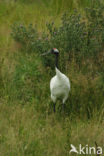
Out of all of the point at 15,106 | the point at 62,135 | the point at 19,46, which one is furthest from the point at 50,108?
the point at 19,46

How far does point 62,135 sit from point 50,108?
99cm

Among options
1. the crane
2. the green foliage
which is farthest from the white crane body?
the green foliage

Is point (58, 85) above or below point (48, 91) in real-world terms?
above

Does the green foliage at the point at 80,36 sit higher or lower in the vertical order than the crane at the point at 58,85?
higher

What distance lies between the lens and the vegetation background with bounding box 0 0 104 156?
3146 mm

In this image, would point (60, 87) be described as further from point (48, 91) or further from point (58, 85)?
point (48, 91)

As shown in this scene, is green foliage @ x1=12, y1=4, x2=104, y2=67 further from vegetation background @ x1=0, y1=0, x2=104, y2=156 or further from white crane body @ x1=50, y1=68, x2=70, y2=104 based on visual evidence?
white crane body @ x1=50, y1=68, x2=70, y2=104

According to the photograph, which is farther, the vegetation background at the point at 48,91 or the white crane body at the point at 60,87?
the white crane body at the point at 60,87

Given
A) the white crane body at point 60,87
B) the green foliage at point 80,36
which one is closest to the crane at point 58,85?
the white crane body at point 60,87

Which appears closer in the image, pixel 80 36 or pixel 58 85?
pixel 58 85

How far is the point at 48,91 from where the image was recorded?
446cm

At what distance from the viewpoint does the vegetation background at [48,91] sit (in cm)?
315

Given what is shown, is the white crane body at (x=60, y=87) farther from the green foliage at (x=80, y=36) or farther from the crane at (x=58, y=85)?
the green foliage at (x=80, y=36)

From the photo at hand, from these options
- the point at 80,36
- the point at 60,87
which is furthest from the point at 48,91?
the point at 80,36
